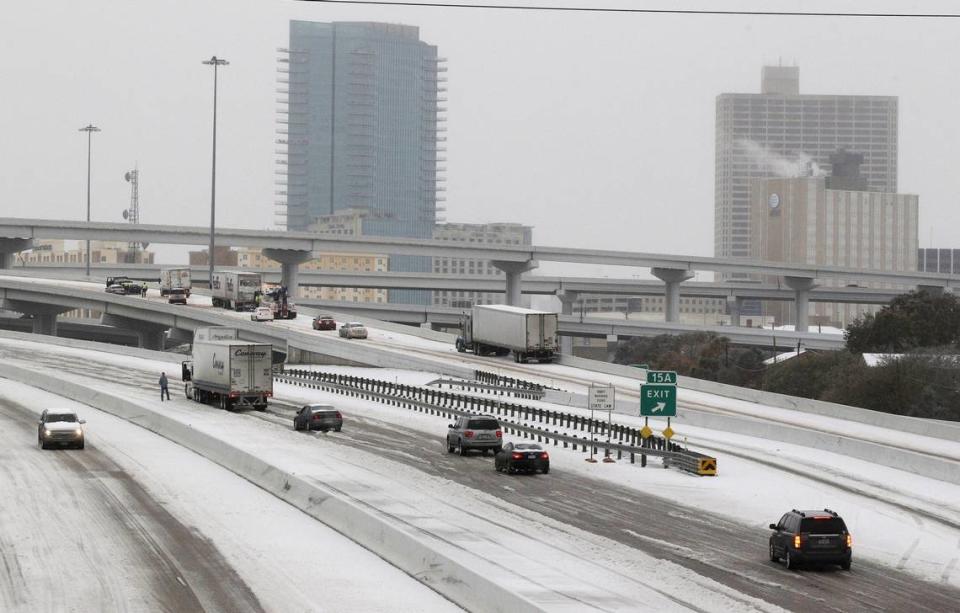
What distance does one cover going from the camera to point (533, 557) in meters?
29.2

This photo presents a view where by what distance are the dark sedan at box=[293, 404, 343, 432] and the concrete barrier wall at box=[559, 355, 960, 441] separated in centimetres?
2112

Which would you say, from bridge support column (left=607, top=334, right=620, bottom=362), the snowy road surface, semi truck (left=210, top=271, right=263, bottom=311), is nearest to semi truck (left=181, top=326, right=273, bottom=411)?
the snowy road surface

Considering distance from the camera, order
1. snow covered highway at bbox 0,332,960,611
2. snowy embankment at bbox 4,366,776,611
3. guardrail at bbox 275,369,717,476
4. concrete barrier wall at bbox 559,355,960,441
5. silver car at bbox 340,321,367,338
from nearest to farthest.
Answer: snowy embankment at bbox 4,366,776,611, snow covered highway at bbox 0,332,960,611, guardrail at bbox 275,369,717,476, concrete barrier wall at bbox 559,355,960,441, silver car at bbox 340,321,367,338

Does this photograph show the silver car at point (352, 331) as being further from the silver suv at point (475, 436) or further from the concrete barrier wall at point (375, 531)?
the silver suv at point (475, 436)

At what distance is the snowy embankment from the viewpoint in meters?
25.3

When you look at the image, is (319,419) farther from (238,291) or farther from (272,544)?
(238,291)

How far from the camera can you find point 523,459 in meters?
43.2

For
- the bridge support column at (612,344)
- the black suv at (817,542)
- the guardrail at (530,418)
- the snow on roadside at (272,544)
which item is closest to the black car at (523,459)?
the guardrail at (530,418)

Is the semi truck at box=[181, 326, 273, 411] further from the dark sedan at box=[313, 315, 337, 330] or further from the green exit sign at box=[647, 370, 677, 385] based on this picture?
the dark sedan at box=[313, 315, 337, 330]

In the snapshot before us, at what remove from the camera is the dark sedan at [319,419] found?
54.2 m

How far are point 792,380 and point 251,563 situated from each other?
93893 mm

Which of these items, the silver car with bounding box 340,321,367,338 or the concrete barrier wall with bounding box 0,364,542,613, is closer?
the concrete barrier wall with bounding box 0,364,542,613

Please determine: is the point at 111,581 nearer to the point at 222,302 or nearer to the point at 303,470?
the point at 303,470

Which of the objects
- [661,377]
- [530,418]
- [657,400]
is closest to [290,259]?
[530,418]
